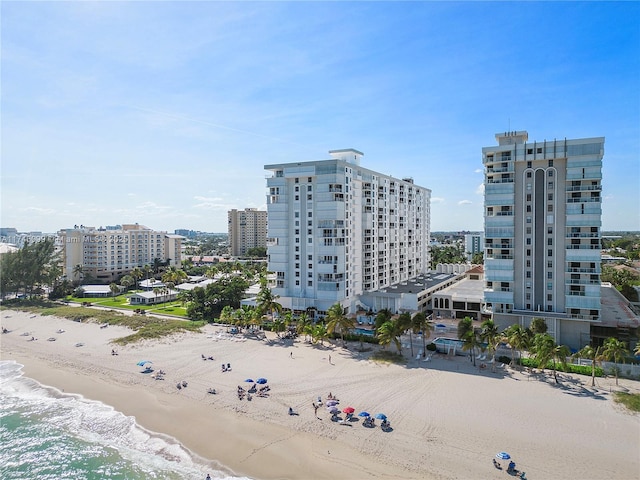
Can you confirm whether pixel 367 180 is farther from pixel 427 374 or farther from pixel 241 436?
pixel 241 436

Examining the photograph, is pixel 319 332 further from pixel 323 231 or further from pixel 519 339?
pixel 519 339

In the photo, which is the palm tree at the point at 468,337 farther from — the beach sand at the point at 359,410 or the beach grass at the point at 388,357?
the beach grass at the point at 388,357

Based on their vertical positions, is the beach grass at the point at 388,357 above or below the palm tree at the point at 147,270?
below

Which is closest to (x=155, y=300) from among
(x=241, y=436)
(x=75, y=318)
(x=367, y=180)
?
(x=75, y=318)

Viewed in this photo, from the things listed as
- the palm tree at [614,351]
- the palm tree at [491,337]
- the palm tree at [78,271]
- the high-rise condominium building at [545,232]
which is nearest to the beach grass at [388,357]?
the palm tree at [491,337]

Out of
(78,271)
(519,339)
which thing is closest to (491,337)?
(519,339)

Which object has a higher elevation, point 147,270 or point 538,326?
point 147,270
